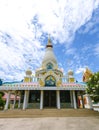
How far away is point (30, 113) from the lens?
45.9 feet

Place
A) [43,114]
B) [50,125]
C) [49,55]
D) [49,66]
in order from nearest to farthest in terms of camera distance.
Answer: [50,125] < [43,114] < [49,66] < [49,55]

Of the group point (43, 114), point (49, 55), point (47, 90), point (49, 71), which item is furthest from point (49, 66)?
point (43, 114)

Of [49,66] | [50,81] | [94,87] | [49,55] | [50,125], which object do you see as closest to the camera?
[50,125]

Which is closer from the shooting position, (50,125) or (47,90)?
(50,125)

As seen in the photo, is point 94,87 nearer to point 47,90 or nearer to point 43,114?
point 43,114

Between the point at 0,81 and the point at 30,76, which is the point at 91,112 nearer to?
the point at 30,76

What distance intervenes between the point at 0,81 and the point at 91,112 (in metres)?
13.0

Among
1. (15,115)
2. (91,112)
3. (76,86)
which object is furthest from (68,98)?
(15,115)

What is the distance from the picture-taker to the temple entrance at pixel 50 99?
1828 centimetres

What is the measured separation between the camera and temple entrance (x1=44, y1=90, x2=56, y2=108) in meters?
18.3

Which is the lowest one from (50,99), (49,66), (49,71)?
(50,99)

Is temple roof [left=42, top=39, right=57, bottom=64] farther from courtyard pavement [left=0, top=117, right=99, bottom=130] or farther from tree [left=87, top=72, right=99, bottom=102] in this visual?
courtyard pavement [left=0, top=117, right=99, bottom=130]

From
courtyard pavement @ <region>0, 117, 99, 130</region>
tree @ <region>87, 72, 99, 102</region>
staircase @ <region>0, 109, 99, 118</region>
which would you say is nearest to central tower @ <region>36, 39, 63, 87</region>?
staircase @ <region>0, 109, 99, 118</region>

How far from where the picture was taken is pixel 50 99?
730 inches
